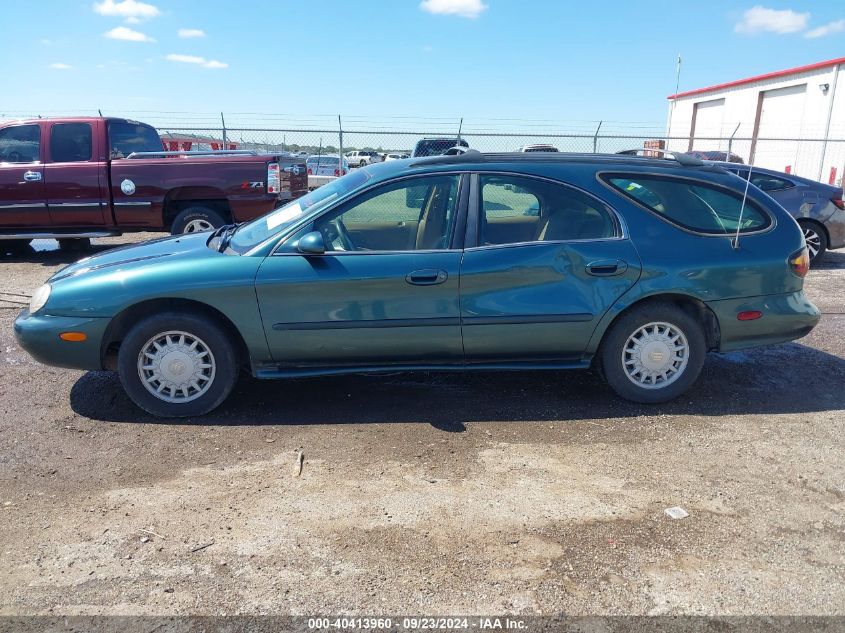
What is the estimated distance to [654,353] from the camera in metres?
4.53

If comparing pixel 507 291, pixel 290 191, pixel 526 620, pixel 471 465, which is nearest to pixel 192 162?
pixel 290 191

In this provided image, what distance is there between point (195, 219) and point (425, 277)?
6.10 m

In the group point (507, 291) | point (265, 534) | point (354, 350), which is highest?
point (507, 291)

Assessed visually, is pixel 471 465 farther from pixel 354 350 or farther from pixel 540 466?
pixel 354 350

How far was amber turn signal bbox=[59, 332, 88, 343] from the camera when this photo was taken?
4223 mm

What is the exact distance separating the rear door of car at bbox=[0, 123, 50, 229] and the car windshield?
616 cm

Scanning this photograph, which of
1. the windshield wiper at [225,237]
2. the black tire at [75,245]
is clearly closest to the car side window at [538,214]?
the windshield wiper at [225,237]

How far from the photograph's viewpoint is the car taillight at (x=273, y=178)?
914 cm

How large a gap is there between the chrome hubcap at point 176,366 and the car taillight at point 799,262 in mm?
3889

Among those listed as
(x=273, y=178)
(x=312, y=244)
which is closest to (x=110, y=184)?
(x=273, y=178)

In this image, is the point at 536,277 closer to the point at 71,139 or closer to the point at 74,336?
the point at 74,336

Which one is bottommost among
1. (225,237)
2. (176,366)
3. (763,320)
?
(176,366)

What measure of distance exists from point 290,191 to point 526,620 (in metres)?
8.14

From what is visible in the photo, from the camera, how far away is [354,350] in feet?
14.2
